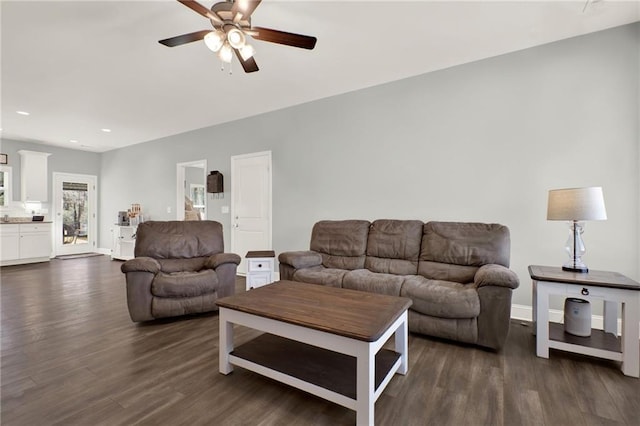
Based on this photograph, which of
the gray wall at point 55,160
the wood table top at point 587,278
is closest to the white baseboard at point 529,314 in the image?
the wood table top at point 587,278

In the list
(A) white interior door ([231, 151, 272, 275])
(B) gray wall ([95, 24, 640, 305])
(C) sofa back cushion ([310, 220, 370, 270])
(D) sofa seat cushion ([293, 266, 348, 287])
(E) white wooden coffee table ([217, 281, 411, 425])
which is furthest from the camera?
(A) white interior door ([231, 151, 272, 275])

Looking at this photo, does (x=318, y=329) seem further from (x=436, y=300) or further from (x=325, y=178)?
(x=325, y=178)

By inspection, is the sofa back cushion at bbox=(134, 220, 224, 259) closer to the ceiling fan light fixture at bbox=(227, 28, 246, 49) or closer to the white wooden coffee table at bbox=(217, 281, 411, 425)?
the white wooden coffee table at bbox=(217, 281, 411, 425)

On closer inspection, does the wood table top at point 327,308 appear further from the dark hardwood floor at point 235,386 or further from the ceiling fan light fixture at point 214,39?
the ceiling fan light fixture at point 214,39

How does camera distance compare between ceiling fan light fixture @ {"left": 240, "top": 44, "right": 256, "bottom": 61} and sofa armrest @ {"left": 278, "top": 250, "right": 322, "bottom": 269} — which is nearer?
Answer: ceiling fan light fixture @ {"left": 240, "top": 44, "right": 256, "bottom": 61}

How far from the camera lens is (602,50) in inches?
104

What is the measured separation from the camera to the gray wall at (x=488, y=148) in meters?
2.60

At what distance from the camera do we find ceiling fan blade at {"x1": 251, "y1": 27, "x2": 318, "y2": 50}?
2.00 metres

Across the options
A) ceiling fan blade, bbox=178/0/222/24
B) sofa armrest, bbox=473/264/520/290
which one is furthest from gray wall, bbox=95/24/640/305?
ceiling fan blade, bbox=178/0/222/24

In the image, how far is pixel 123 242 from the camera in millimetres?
6477

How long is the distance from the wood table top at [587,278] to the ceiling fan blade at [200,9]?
3.01 meters

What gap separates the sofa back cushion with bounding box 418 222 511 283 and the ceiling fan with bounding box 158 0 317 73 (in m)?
2.21

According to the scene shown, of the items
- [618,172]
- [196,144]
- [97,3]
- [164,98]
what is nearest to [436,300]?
[618,172]

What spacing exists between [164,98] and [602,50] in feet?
16.8
